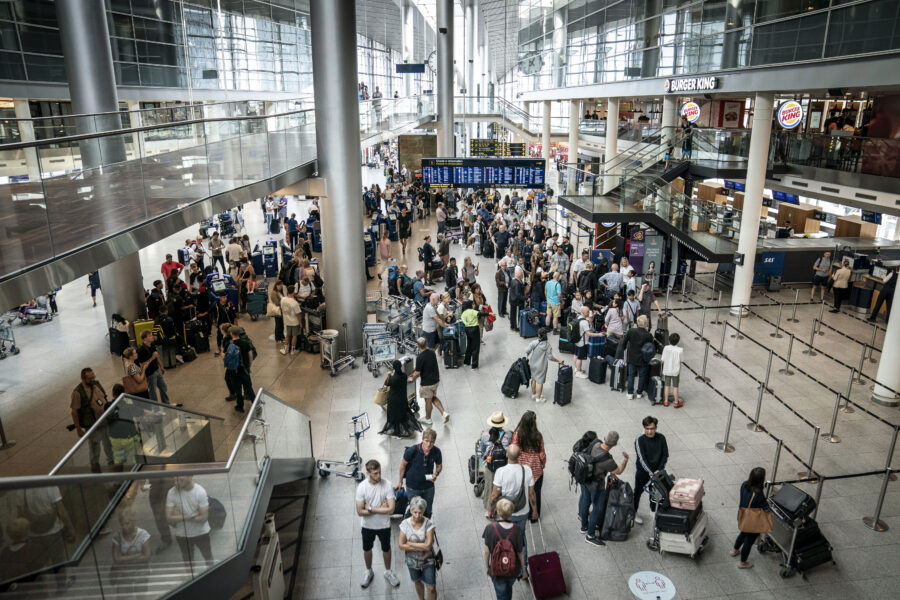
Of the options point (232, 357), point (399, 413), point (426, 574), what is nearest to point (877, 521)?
Answer: point (426, 574)

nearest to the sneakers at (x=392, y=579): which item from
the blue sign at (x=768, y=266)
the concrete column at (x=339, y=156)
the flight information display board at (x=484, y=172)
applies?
the concrete column at (x=339, y=156)

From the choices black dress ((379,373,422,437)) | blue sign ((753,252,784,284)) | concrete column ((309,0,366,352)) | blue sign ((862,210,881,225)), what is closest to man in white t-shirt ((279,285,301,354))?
concrete column ((309,0,366,352))

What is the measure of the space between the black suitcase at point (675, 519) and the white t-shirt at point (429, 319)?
684cm

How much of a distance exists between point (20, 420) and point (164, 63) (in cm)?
1788

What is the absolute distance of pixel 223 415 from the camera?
11266mm

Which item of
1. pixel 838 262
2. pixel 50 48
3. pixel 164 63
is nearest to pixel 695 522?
pixel 838 262

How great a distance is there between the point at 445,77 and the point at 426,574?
113 feet

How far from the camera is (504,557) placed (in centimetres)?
631

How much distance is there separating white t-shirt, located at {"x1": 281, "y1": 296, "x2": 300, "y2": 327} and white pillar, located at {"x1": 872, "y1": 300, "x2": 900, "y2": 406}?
1177 centimetres

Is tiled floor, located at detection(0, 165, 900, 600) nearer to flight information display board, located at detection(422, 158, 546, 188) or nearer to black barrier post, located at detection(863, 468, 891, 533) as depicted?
black barrier post, located at detection(863, 468, 891, 533)

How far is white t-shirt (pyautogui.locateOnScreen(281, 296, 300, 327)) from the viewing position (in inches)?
545

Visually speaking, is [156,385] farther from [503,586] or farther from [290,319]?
[503,586]

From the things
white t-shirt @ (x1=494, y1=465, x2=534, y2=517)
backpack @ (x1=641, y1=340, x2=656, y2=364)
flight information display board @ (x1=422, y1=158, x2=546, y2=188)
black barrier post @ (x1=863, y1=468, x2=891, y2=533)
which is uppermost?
flight information display board @ (x1=422, y1=158, x2=546, y2=188)

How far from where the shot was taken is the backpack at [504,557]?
20.7ft
